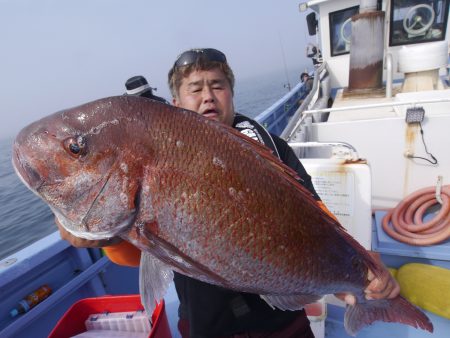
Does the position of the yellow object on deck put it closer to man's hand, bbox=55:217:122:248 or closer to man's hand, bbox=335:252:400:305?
man's hand, bbox=335:252:400:305

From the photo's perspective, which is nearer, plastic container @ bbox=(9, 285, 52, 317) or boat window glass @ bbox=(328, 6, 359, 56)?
plastic container @ bbox=(9, 285, 52, 317)

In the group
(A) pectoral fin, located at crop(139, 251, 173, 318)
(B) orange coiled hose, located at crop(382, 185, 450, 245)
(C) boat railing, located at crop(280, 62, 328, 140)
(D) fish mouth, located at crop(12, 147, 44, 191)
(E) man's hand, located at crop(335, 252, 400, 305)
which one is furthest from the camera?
(C) boat railing, located at crop(280, 62, 328, 140)

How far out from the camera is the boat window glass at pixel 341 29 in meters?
9.11

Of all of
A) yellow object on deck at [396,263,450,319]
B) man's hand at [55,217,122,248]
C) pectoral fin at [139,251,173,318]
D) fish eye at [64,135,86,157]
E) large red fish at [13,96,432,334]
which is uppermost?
fish eye at [64,135,86,157]

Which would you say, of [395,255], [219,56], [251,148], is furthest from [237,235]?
[395,255]

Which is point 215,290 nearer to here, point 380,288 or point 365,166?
point 380,288

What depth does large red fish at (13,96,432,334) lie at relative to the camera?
112 centimetres

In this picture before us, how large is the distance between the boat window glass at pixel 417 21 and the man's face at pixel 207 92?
8.74 metres

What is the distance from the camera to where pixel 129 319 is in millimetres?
2016

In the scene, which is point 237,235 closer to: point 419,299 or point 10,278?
point 10,278

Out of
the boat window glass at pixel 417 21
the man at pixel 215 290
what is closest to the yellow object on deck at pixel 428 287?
the man at pixel 215 290

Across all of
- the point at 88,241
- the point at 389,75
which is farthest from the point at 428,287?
the point at 389,75

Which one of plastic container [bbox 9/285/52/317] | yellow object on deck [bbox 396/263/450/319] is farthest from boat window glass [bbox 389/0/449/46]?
plastic container [bbox 9/285/52/317]

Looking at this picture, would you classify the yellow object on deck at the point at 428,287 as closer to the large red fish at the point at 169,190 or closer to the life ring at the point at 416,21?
the large red fish at the point at 169,190
